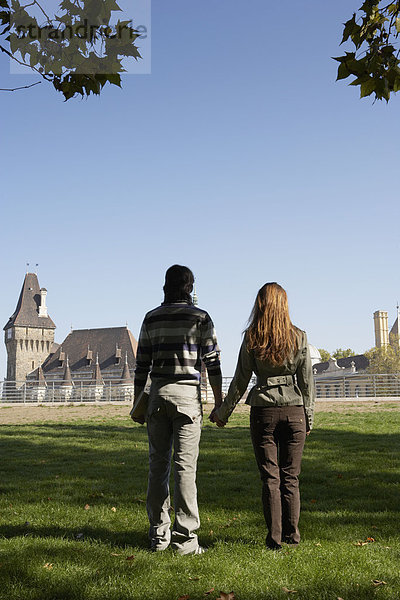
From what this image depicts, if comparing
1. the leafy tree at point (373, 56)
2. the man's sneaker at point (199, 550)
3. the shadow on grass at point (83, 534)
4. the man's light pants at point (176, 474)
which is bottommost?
the shadow on grass at point (83, 534)

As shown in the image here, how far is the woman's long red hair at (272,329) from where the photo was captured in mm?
4285

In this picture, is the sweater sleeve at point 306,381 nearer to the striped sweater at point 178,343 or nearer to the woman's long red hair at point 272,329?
the woman's long red hair at point 272,329

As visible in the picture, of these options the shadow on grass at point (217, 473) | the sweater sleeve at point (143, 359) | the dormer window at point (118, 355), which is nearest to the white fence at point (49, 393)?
the shadow on grass at point (217, 473)

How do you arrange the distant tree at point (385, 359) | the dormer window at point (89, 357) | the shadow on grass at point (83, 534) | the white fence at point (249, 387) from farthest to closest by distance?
the dormer window at point (89, 357)
the distant tree at point (385, 359)
the white fence at point (249, 387)
the shadow on grass at point (83, 534)

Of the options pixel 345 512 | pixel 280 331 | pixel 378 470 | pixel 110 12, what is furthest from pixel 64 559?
pixel 378 470

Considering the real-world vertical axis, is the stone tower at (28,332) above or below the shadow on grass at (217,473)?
above

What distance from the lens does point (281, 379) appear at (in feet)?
14.2

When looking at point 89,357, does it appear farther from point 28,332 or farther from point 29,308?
point 29,308

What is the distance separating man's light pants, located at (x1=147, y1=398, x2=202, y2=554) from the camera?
14.0ft

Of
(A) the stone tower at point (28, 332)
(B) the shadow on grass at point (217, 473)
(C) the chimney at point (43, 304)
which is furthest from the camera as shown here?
(C) the chimney at point (43, 304)

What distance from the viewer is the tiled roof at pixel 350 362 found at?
9825cm

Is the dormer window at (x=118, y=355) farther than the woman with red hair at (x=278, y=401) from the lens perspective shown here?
Yes

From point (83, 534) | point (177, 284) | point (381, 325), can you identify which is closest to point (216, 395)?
point (177, 284)

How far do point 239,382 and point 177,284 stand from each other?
875 millimetres
